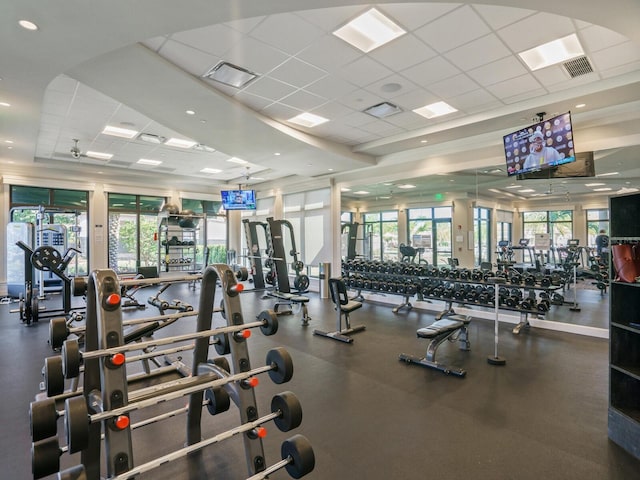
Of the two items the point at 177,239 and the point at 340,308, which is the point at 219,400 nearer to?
the point at 340,308

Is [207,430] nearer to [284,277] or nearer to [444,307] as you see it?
[284,277]

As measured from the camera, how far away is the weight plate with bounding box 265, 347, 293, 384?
165cm

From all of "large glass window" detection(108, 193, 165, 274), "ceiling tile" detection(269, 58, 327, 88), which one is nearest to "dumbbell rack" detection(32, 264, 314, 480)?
"ceiling tile" detection(269, 58, 327, 88)

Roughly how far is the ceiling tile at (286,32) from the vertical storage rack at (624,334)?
295 cm

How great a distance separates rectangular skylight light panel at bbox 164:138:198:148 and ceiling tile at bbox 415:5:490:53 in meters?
5.21

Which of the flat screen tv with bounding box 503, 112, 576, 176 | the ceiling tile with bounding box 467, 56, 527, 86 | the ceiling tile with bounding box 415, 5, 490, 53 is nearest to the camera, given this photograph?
the ceiling tile with bounding box 415, 5, 490, 53

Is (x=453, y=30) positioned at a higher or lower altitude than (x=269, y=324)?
higher

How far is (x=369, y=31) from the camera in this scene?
3.26 metres

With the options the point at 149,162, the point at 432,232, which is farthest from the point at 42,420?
the point at 149,162

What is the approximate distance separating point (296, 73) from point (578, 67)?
124 inches

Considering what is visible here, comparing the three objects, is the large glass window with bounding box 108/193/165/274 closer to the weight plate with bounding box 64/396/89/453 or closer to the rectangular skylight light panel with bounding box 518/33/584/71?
the weight plate with bounding box 64/396/89/453

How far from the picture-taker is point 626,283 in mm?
2375

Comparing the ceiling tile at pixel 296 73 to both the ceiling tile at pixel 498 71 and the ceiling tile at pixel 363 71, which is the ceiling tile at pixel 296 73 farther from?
the ceiling tile at pixel 498 71

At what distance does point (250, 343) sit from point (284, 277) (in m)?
2.70
